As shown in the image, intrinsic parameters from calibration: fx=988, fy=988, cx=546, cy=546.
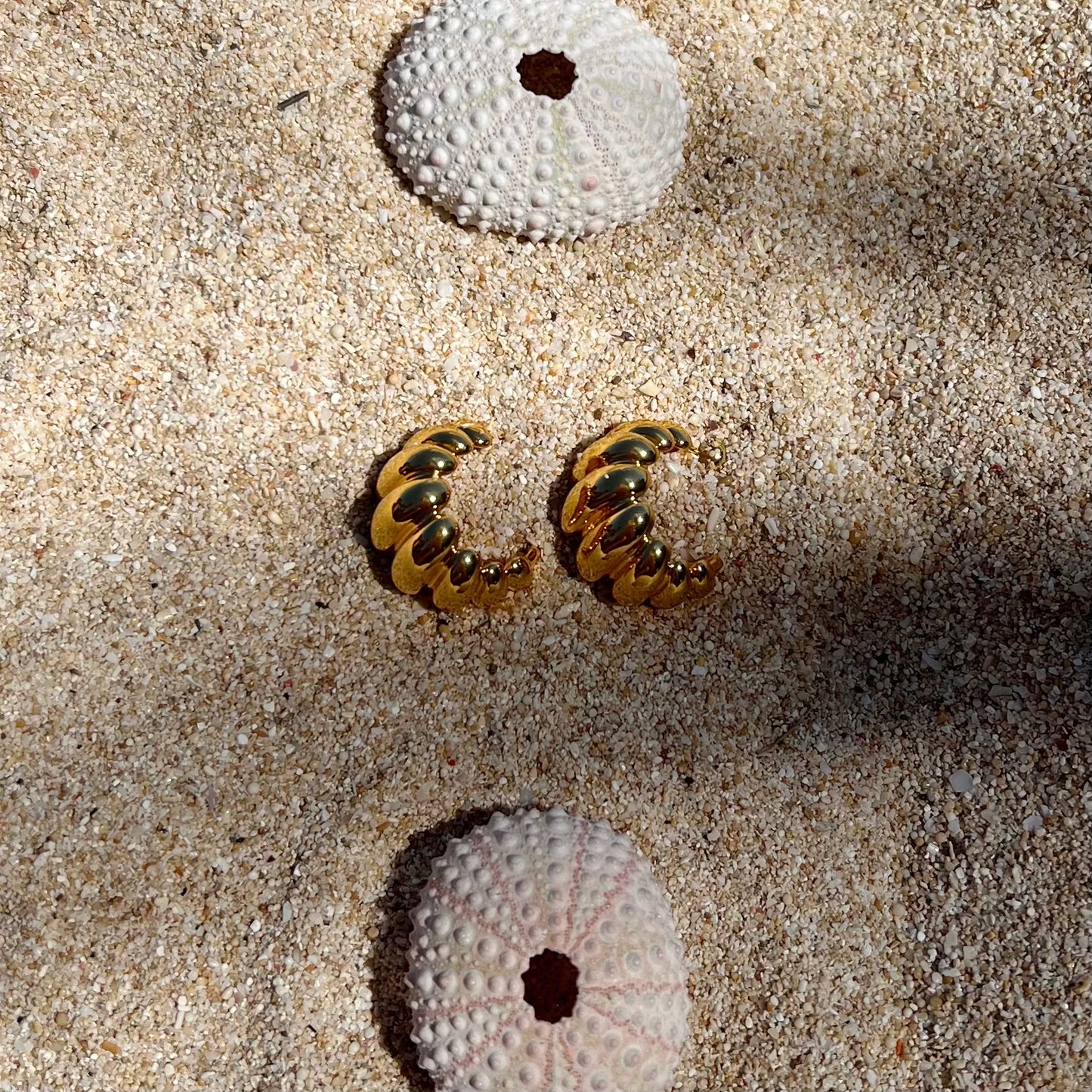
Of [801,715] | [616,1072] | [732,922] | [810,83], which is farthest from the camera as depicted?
[810,83]

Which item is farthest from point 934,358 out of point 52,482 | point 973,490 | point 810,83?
point 52,482

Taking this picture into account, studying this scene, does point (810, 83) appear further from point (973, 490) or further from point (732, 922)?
point (732, 922)

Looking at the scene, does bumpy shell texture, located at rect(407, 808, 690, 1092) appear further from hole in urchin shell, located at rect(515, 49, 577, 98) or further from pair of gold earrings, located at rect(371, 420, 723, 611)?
hole in urchin shell, located at rect(515, 49, 577, 98)

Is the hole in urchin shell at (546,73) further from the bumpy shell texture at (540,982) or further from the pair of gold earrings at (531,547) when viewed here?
the bumpy shell texture at (540,982)

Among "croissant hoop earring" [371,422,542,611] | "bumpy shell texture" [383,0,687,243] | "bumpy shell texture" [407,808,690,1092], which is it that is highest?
"bumpy shell texture" [383,0,687,243]

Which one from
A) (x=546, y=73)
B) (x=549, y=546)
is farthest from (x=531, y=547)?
(x=546, y=73)

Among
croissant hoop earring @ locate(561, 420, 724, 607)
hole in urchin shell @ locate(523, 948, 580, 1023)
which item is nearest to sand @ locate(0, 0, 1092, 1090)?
croissant hoop earring @ locate(561, 420, 724, 607)
